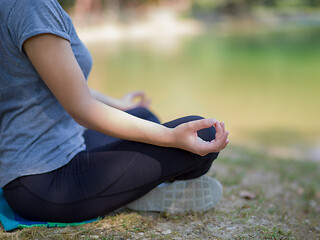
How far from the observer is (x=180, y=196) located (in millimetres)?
1395

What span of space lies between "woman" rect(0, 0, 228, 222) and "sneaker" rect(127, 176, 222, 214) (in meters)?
0.09

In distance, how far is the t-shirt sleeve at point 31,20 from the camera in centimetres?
100

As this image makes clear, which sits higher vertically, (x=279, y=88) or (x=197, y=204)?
(x=197, y=204)

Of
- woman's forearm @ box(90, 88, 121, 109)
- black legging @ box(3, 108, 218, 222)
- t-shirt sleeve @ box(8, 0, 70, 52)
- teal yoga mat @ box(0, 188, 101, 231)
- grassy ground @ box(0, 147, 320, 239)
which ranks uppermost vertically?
t-shirt sleeve @ box(8, 0, 70, 52)

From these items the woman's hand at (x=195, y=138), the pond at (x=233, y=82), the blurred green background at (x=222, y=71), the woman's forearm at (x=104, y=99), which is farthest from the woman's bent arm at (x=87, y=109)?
the pond at (x=233, y=82)

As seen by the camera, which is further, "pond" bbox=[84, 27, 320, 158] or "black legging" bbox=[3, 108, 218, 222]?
"pond" bbox=[84, 27, 320, 158]

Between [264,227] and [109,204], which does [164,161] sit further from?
[264,227]

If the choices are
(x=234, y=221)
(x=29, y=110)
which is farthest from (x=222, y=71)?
(x=29, y=110)

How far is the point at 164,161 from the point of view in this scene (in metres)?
1.22

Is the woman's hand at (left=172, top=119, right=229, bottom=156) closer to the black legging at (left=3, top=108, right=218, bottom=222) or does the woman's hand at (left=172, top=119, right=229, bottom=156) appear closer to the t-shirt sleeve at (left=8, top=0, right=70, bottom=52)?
the black legging at (left=3, top=108, right=218, bottom=222)

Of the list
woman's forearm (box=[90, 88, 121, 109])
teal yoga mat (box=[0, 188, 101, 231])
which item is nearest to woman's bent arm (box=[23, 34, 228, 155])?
teal yoga mat (box=[0, 188, 101, 231])

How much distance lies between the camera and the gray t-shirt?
1.04 m

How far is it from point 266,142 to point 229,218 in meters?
2.86

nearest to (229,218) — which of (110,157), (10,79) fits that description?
(110,157)
